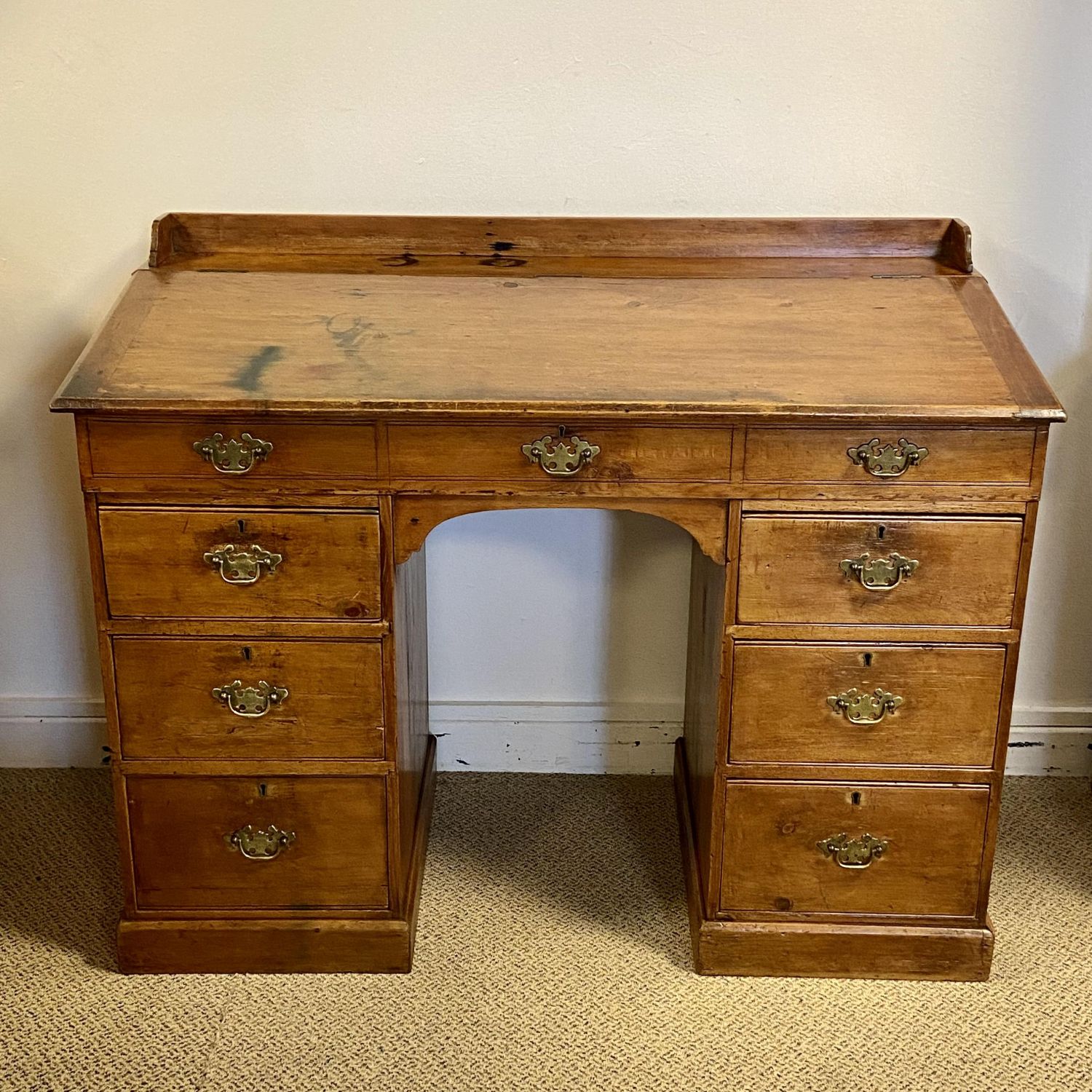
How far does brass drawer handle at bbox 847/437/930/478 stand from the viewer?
5.87 ft

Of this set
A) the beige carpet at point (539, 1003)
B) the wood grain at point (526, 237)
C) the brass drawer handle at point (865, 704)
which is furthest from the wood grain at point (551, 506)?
the beige carpet at point (539, 1003)

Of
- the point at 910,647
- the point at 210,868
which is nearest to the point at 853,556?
the point at 910,647

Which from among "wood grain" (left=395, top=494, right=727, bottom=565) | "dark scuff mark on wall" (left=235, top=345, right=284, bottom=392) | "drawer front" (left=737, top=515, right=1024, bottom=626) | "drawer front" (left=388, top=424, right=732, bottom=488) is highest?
"dark scuff mark on wall" (left=235, top=345, right=284, bottom=392)

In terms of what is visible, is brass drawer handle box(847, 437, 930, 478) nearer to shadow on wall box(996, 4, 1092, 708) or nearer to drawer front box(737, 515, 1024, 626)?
drawer front box(737, 515, 1024, 626)

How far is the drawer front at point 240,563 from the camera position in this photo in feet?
6.07

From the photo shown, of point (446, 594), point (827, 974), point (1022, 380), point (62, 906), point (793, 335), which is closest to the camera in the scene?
point (1022, 380)

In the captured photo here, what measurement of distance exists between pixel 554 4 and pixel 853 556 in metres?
0.98

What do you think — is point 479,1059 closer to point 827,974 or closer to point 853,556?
point 827,974

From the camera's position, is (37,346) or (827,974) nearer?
(827,974)

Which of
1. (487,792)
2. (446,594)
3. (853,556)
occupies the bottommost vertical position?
(487,792)

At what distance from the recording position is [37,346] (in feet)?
7.63

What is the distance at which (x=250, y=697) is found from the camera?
195 centimetres

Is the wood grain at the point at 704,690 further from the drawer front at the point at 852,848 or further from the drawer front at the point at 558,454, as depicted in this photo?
the drawer front at the point at 558,454

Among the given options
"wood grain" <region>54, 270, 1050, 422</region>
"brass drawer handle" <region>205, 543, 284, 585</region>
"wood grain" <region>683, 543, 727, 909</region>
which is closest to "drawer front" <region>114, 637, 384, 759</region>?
"brass drawer handle" <region>205, 543, 284, 585</region>
